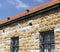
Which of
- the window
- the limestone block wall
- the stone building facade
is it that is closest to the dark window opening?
the stone building facade

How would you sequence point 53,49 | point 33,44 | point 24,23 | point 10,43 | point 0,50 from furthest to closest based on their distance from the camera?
point 0,50 → point 10,43 → point 24,23 → point 33,44 → point 53,49

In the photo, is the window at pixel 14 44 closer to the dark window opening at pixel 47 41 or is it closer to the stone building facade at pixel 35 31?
the stone building facade at pixel 35 31

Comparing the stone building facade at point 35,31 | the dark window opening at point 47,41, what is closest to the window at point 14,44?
the stone building facade at point 35,31

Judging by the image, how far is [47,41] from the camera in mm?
9367

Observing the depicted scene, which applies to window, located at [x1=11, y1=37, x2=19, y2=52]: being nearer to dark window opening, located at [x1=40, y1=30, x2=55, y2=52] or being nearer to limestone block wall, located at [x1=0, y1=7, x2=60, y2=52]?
limestone block wall, located at [x1=0, y1=7, x2=60, y2=52]

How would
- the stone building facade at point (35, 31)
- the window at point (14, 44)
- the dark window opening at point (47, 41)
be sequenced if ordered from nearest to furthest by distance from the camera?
the stone building facade at point (35, 31)
the dark window opening at point (47, 41)
the window at point (14, 44)

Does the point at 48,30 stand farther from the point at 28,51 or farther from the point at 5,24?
the point at 5,24

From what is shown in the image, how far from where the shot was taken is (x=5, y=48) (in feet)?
39.8

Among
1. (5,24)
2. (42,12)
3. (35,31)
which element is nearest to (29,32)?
(35,31)

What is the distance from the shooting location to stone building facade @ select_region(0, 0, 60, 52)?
8.91 m

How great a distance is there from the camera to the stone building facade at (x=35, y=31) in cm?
891

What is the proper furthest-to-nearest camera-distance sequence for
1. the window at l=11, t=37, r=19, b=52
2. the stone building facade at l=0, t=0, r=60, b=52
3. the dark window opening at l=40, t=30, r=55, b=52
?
the window at l=11, t=37, r=19, b=52 < the dark window opening at l=40, t=30, r=55, b=52 < the stone building facade at l=0, t=0, r=60, b=52

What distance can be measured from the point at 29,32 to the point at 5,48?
2.55 meters

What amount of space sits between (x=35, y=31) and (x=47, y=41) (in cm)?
89
